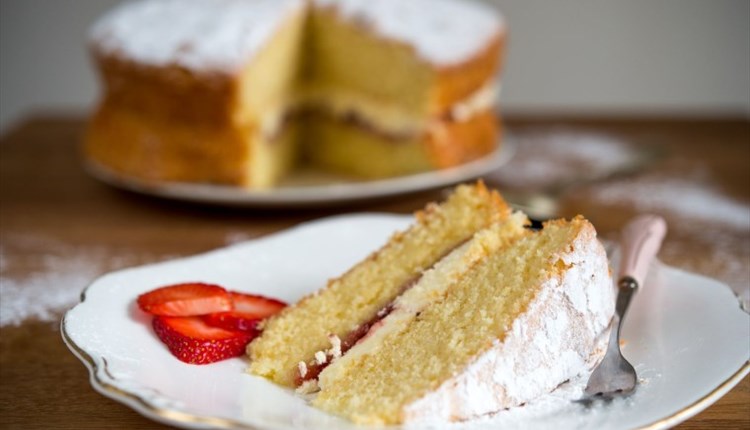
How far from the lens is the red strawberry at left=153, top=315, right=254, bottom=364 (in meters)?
1.78

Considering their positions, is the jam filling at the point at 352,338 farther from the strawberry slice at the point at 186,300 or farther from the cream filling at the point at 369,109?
the cream filling at the point at 369,109

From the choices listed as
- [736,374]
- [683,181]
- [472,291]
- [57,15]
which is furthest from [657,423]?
[57,15]

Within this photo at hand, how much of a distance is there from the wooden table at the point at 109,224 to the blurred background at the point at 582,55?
1.23 meters

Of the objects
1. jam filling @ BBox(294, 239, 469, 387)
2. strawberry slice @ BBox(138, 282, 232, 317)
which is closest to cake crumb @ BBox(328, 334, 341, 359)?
jam filling @ BBox(294, 239, 469, 387)

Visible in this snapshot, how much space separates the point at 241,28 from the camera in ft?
11.5

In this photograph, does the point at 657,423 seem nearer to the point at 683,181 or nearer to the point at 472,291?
the point at 472,291

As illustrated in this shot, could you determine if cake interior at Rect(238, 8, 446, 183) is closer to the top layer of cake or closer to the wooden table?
the top layer of cake

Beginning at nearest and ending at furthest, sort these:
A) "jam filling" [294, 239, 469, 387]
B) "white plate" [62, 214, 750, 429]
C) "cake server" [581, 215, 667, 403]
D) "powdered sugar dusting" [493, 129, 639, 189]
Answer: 1. "white plate" [62, 214, 750, 429]
2. "cake server" [581, 215, 667, 403]
3. "jam filling" [294, 239, 469, 387]
4. "powdered sugar dusting" [493, 129, 639, 189]

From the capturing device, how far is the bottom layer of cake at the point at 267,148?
3.33 meters

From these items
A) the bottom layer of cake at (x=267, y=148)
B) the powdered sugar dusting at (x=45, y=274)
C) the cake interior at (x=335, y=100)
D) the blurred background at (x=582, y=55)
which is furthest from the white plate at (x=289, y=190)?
the blurred background at (x=582, y=55)

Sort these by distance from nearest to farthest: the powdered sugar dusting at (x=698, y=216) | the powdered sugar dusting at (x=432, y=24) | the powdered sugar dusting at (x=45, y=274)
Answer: the powdered sugar dusting at (x=45, y=274), the powdered sugar dusting at (x=698, y=216), the powdered sugar dusting at (x=432, y=24)

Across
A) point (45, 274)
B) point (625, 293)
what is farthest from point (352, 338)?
point (45, 274)

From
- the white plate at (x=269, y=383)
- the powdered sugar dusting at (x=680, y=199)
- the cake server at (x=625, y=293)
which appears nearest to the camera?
the white plate at (x=269, y=383)

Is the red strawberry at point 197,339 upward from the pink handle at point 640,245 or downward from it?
downward
